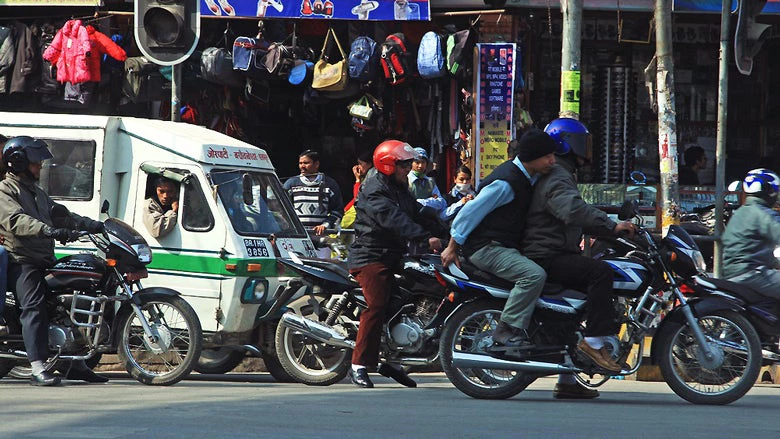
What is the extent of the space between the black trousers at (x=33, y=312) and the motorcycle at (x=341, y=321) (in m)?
1.72

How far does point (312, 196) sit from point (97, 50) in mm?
3787

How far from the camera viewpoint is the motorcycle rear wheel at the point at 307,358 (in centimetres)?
954

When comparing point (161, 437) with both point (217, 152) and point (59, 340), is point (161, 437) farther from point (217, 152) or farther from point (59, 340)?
point (217, 152)

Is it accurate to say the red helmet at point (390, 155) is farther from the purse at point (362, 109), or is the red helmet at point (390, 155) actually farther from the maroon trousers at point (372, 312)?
the purse at point (362, 109)

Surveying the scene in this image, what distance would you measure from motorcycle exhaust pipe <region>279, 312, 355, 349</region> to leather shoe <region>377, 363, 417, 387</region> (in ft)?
0.89

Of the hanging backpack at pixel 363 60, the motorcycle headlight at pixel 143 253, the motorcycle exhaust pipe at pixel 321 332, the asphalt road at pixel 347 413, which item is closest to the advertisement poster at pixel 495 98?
the hanging backpack at pixel 363 60

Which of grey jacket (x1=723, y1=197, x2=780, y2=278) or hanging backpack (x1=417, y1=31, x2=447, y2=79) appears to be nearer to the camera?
grey jacket (x1=723, y1=197, x2=780, y2=278)

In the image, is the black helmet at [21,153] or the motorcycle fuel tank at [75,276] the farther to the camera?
the motorcycle fuel tank at [75,276]

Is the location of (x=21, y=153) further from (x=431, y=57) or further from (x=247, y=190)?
(x=431, y=57)

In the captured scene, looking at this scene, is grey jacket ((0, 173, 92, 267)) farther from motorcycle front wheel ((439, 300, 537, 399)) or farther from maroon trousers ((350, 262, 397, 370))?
motorcycle front wheel ((439, 300, 537, 399))

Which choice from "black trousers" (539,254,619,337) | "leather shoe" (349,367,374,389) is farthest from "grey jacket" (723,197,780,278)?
"leather shoe" (349,367,374,389)

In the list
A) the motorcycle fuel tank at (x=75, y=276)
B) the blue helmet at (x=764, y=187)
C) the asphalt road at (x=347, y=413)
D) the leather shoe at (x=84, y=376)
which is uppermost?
the blue helmet at (x=764, y=187)

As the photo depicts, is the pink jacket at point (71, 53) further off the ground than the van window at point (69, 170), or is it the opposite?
the pink jacket at point (71, 53)

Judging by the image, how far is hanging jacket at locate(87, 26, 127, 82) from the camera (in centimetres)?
1496
